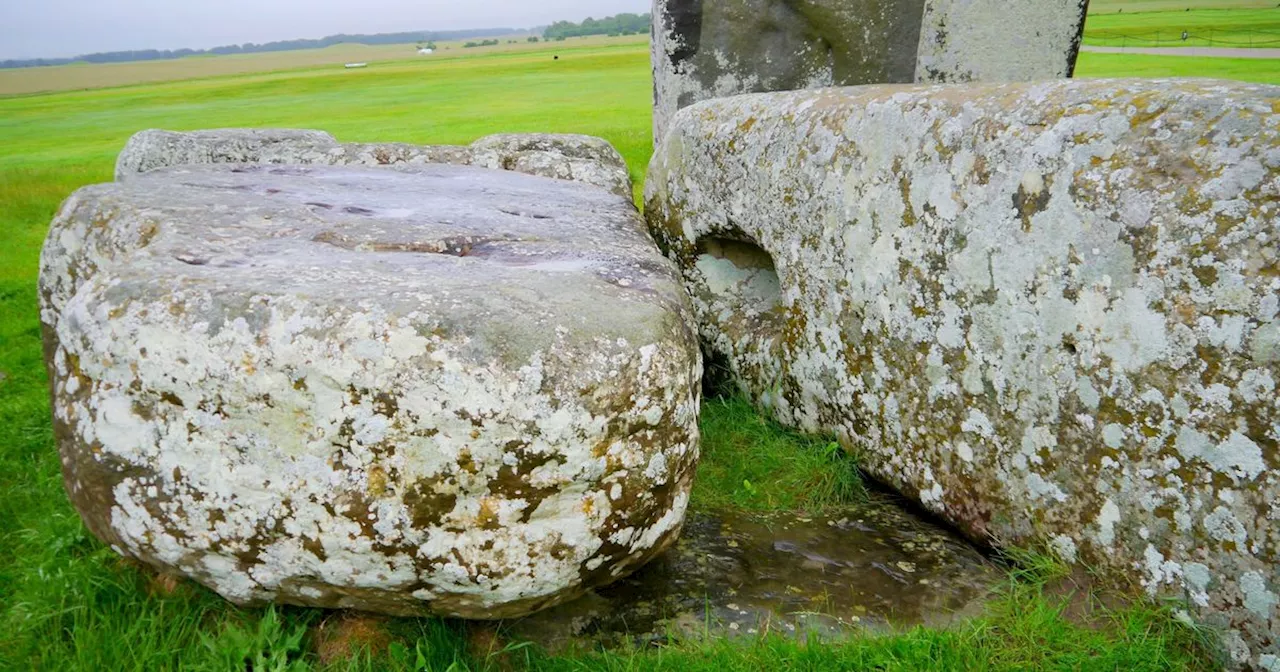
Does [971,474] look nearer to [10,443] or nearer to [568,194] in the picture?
[568,194]

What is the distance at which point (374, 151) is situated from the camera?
21.5 ft

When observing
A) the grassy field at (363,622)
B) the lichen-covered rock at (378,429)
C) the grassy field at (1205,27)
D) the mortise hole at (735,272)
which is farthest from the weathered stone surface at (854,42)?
the grassy field at (1205,27)

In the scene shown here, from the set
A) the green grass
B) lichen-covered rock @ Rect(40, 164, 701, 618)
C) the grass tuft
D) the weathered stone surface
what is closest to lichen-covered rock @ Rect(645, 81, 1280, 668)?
the grass tuft

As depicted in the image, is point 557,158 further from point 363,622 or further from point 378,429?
point 378,429

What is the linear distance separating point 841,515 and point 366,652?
193 cm

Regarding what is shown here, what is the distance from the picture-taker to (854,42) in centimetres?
670

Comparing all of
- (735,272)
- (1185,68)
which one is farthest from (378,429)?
(1185,68)

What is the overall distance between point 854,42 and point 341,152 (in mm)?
4018

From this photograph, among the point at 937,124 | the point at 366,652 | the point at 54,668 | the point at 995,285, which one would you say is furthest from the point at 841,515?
the point at 54,668

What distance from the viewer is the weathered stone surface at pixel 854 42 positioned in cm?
664

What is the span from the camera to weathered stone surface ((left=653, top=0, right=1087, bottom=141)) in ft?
21.8

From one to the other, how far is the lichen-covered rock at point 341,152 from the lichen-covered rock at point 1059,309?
272 centimetres

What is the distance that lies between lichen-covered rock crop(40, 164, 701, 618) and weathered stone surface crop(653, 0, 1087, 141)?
4.49 meters

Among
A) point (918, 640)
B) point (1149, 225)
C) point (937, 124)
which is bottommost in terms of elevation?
point (918, 640)
